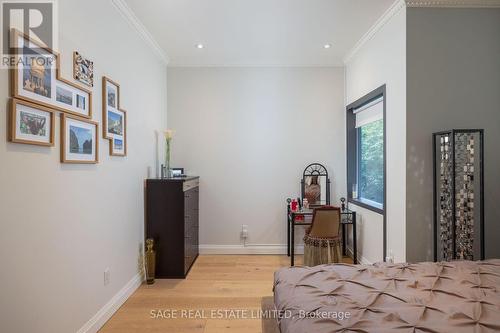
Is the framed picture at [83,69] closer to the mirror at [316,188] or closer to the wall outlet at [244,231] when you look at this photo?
the wall outlet at [244,231]

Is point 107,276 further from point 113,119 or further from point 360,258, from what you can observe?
point 360,258

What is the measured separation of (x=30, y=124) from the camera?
65.5 inches

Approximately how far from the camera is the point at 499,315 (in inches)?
51.4

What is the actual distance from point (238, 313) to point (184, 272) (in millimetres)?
1044

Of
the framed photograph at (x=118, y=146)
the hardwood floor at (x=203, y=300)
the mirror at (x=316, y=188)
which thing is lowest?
the hardwood floor at (x=203, y=300)

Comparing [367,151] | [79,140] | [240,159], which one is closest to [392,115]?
[367,151]

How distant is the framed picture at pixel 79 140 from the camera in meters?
1.97

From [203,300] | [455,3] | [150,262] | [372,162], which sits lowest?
[203,300]

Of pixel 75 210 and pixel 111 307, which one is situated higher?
pixel 75 210

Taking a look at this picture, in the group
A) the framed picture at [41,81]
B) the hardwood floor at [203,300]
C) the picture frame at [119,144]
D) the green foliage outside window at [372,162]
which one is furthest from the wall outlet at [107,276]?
the green foliage outside window at [372,162]

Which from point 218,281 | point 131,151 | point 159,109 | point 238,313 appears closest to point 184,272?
point 218,281

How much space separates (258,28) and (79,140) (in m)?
2.18

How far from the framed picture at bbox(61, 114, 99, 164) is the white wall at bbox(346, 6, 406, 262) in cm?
267

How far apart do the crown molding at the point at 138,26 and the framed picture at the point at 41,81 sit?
1.11 metres
